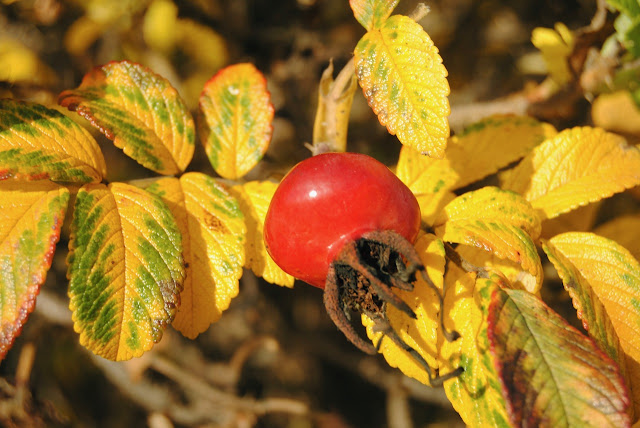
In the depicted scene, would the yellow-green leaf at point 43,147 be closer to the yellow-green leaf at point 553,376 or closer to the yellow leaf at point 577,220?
the yellow-green leaf at point 553,376

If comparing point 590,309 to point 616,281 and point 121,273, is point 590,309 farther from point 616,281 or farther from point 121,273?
point 121,273

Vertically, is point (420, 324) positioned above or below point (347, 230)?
below

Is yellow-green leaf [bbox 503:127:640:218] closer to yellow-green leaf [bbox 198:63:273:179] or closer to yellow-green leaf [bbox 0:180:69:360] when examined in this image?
yellow-green leaf [bbox 198:63:273:179]

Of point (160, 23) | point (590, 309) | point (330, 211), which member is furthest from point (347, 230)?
point (160, 23)

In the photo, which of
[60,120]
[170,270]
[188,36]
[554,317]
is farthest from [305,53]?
[554,317]

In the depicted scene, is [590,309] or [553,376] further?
[590,309]

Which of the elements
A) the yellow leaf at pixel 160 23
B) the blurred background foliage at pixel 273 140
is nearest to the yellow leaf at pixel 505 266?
the blurred background foliage at pixel 273 140

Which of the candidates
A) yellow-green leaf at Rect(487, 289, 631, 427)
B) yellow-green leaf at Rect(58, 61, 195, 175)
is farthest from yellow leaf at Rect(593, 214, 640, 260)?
yellow-green leaf at Rect(58, 61, 195, 175)
